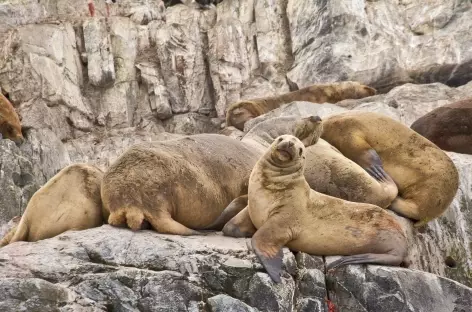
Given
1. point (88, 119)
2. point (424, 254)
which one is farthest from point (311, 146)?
point (88, 119)

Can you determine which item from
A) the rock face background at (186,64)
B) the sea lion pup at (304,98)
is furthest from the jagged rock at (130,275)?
the sea lion pup at (304,98)

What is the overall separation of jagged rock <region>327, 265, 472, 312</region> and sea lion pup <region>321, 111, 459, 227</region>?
1.46m

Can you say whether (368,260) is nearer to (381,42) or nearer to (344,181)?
(344,181)

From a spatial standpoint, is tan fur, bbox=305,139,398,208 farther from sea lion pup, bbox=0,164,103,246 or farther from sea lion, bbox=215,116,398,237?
sea lion pup, bbox=0,164,103,246

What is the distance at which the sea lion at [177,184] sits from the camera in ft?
15.9

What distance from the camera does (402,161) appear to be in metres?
6.11

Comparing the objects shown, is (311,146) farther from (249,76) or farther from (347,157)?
(249,76)

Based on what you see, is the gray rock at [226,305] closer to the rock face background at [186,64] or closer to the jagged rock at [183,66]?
the rock face background at [186,64]

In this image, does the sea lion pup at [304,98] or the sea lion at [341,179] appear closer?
the sea lion at [341,179]

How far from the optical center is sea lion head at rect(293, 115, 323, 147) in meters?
6.05

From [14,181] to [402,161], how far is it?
280 inches

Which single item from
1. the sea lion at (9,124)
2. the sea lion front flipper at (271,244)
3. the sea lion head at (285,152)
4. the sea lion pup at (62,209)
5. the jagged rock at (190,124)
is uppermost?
the sea lion head at (285,152)

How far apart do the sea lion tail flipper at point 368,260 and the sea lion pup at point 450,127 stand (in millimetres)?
4008

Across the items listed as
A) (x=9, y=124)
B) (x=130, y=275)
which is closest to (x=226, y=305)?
(x=130, y=275)
